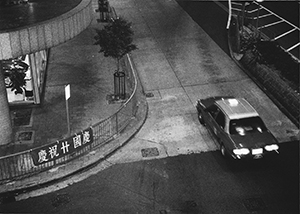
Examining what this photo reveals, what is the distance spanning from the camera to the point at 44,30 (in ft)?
46.8

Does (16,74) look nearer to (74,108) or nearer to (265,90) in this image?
(74,108)

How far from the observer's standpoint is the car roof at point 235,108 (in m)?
16.4

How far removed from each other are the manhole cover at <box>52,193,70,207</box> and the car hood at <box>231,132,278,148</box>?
600 centimetres

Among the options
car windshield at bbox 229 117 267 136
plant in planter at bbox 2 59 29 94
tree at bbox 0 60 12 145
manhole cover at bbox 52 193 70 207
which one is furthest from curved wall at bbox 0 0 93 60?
car windshield at bbox 229 117 267 136

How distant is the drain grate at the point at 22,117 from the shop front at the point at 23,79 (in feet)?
1.21

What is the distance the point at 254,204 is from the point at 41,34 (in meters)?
8.61

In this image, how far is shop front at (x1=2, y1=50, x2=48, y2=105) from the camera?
1777 centimetres

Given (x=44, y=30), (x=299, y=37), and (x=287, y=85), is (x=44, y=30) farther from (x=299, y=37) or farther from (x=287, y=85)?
(x=299, y=37)

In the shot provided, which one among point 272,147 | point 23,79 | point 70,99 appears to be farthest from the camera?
point 70,99

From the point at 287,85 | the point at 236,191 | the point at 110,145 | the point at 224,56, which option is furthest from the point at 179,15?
the point at 236,191

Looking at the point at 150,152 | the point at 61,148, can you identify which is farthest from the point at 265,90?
the point at 61,148

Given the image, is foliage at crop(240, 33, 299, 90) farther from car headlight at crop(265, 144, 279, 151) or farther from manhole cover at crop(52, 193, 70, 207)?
manhole cover at crop(52, 193, 70, 207)

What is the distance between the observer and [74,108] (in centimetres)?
1917

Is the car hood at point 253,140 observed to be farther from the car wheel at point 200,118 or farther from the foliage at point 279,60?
the foliage at point 279,60
